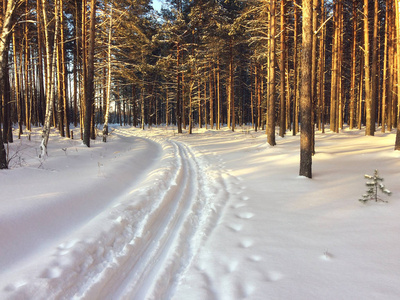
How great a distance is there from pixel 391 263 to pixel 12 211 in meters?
5.84

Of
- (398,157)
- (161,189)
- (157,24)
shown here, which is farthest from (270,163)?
(157,24)

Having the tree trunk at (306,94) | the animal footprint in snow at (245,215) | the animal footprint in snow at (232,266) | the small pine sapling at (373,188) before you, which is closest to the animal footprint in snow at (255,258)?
the animal footprint in snow at (232,266)

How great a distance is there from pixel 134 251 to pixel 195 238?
101 centimetres

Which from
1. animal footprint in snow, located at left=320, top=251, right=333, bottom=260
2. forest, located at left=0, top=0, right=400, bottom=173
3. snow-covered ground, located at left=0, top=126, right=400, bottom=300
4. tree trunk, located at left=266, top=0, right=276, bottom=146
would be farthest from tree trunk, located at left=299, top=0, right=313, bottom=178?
tree trunk, located at left=266, top=0, right=276, bottom=146

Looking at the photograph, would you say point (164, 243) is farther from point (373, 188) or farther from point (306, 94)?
point (306, 94)

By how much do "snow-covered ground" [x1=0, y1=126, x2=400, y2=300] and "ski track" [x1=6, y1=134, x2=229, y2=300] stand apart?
0.7 inches

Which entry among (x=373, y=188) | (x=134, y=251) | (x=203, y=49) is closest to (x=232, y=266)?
(x=134, y=251)

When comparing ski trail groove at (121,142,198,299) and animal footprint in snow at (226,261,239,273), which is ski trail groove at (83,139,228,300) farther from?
animal footprint in snow at (226,261,239,273)

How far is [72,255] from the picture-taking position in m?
3.16

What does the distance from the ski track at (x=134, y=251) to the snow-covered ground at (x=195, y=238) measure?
17 millimetres

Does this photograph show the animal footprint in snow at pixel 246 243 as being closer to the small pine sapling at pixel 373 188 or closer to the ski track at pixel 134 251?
the ski track at pixel 134 251

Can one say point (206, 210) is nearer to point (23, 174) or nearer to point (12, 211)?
point (12, 211)

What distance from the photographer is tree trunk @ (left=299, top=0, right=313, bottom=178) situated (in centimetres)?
710

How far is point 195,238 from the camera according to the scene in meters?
3.91
